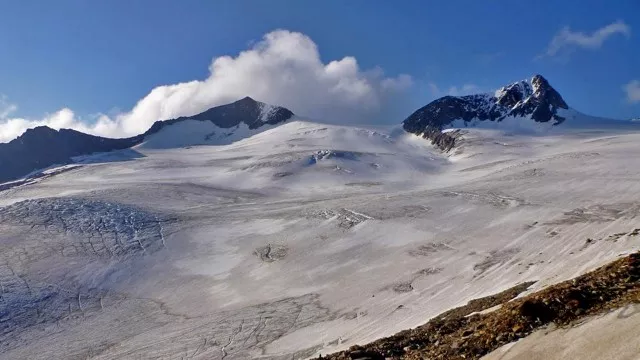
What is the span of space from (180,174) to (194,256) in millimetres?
40318

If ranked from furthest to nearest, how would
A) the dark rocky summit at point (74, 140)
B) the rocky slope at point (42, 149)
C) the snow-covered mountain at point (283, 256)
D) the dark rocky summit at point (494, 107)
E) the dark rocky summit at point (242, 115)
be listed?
the dark rocky summit at point (242, 115) → the dark rocky summit at point (494, 107) → the dark rocky summit at point (74, 140) → the rocky slope at point (42, 149) → the snow-covered mountain at point (283, 256)

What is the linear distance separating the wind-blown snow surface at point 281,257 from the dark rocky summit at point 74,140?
6383 cm

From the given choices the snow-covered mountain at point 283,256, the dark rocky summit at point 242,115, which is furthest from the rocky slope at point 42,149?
the snow-covered mountain at point 283,256

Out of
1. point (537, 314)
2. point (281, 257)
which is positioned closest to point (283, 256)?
point (281, 257)

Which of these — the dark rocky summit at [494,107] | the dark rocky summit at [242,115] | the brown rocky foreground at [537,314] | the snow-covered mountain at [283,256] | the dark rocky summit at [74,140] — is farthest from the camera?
the dark rocky summit at [242,115]

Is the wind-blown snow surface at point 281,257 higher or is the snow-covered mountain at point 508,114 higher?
the snow-covered mountain at point 508,114

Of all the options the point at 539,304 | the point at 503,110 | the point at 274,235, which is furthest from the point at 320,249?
the point at 503,110

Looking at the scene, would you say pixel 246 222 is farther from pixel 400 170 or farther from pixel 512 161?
pixel 512 161

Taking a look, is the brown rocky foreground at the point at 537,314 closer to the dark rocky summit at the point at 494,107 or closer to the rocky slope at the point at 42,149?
the dark rocky summit at the point at 494,107

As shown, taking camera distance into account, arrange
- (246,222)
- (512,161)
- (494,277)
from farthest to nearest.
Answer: (512,161), (246,222), (494,277)

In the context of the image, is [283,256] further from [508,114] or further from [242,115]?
[242,115]

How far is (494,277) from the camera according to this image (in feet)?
76.5

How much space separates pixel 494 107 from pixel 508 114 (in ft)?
12.1

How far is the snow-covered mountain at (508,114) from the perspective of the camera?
109875 millimetres
